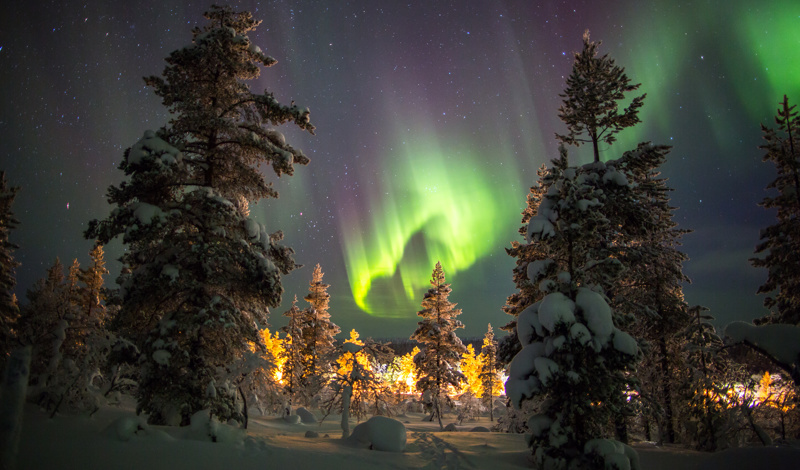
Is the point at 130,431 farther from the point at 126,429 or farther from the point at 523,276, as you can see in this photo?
the point at 523,276

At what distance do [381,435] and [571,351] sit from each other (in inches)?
239

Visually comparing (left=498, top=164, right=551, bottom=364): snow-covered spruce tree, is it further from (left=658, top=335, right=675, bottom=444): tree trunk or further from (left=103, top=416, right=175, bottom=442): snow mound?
(left=103, top=416, right=175, bottom=442): snow mound

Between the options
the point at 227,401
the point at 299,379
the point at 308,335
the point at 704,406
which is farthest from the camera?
the point at 308,335

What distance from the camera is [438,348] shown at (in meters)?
30.2

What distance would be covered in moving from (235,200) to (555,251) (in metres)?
10.1

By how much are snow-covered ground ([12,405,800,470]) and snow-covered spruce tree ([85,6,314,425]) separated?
1.57 meters

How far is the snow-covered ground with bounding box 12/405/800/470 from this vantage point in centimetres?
646

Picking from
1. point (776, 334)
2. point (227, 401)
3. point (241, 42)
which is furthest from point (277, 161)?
point (776, 334)

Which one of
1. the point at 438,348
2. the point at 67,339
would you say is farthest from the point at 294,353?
the point at 67,339

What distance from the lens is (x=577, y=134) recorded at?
14445 mm

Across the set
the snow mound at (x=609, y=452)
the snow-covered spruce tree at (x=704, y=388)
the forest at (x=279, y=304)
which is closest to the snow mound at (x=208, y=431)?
the forest at (x=279, y=304)

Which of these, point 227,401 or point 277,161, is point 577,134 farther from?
point 227,401

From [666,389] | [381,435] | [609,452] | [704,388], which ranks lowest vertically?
[381,435]

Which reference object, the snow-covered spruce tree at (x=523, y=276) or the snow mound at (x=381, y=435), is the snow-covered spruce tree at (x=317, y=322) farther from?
the snow mound at (x=381, y=435)
